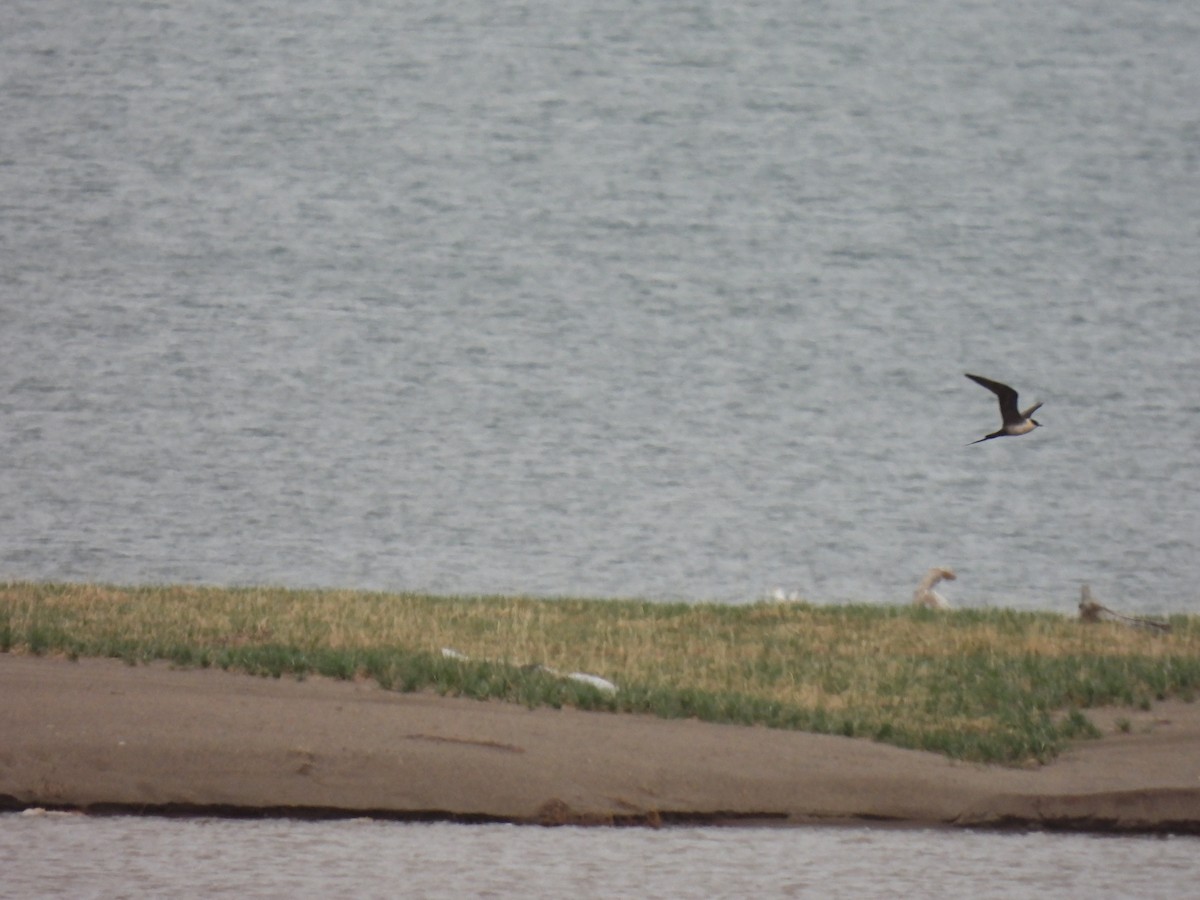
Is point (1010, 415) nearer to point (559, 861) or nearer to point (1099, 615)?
point (1099, 615)

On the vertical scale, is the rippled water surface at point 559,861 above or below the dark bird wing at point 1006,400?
above

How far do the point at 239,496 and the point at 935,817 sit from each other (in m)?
8.68

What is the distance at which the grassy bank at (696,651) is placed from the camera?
25.3ft

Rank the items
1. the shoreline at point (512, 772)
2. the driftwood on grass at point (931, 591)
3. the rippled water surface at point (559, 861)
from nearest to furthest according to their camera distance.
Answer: the rippled water surface at point (559, 861), the shoreline at point (512, 772), the driftwood on grass at point (931, 591)

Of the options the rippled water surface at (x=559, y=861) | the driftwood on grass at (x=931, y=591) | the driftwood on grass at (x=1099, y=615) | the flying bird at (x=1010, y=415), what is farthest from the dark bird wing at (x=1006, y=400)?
the rippled water surface at (x=559, y=861)

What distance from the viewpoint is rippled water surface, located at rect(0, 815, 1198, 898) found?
5191 millimetres

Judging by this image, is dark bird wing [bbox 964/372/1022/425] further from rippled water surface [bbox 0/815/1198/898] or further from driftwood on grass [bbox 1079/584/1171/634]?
rippled water surface [bbox 0/815/1198/898]

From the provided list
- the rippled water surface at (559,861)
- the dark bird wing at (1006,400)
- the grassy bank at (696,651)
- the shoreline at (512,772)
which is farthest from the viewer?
the dark bird wing at (1006,400)

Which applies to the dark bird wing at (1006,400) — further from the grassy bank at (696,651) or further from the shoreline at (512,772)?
the shoreline at (512,772)

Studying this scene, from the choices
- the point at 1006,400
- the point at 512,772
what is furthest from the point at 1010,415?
the point at 512,772

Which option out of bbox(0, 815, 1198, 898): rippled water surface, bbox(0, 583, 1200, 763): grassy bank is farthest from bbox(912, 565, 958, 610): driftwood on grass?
bbox(0, 815, 1198, 898): rippled water surface

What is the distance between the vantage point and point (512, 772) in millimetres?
6488

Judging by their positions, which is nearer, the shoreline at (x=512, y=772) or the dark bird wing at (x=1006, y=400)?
the shoreline at (x=512, y=772)

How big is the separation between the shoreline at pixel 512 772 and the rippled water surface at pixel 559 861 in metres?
0.16
